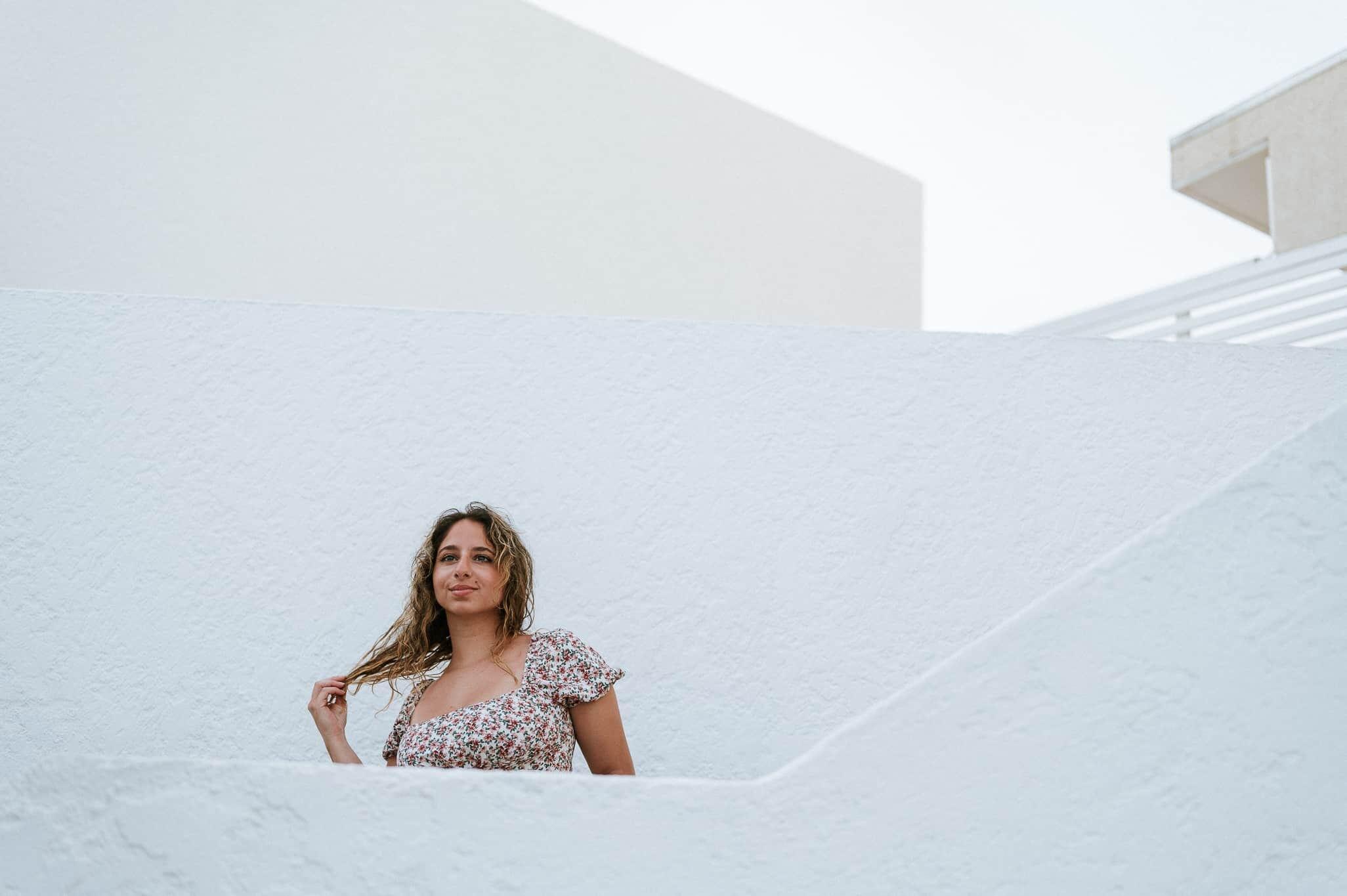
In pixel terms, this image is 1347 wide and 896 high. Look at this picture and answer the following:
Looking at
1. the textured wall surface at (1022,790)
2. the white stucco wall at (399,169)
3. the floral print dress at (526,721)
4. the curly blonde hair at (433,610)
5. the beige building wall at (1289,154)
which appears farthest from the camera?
the beige building wall at (1289,154)

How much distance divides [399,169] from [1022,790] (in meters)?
5.65

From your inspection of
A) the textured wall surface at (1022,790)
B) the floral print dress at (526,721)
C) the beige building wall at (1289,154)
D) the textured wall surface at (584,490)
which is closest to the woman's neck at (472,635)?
the floral print dress at (526,721)

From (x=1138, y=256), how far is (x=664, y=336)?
383 inches

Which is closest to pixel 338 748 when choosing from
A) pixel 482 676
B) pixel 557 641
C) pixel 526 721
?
pixel 482 676

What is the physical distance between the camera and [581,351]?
157 inches

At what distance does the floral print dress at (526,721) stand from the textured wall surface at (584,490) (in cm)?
65

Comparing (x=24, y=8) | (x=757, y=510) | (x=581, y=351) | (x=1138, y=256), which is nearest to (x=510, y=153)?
(x=24, y=8)

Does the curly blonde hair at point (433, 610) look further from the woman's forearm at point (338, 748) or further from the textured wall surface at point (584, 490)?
the textured wall surface at point (584, 490)

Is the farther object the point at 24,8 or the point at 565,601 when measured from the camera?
the point at 24,8

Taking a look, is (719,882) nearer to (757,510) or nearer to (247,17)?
(757,510)

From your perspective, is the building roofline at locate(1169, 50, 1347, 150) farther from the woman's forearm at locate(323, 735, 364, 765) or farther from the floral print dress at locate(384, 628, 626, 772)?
the woman's forearm at locate(323, 735, 364, 765)

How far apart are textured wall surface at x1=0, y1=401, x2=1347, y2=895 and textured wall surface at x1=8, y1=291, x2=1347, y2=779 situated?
1781mm

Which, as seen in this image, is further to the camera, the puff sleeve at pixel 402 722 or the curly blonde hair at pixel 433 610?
the curly blonde hair at pixel 433 610

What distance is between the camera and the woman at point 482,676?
289 centimetres
